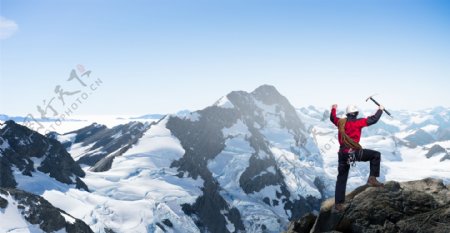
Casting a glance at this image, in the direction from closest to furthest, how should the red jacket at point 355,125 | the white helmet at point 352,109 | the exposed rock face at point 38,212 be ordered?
the red jacket at point 355,125 < the white helmet at point 352,109 < the exposed rock face at point 38,212

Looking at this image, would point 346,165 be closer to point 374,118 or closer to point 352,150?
point 352,150

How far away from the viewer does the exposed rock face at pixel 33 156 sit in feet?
526

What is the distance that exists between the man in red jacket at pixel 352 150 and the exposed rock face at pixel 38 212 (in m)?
108

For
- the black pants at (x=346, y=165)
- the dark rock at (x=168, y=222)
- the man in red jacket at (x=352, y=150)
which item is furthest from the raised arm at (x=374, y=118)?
the dark rock at (x=168, y=222)

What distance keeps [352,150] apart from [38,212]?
111259mm

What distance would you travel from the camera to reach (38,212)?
364 ft

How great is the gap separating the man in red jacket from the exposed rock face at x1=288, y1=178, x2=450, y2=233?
21.8 inches

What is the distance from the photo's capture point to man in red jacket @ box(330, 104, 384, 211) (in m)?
16.4

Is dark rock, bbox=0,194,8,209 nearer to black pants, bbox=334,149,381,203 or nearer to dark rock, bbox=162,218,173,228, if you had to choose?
dark rock, bbox=162,218,173,228

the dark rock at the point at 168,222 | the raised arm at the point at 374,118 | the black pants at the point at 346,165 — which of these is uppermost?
the raised arm at the point at 374,118

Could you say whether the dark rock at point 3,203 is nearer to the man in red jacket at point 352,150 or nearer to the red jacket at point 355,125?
the man in red jacket at point 352,150

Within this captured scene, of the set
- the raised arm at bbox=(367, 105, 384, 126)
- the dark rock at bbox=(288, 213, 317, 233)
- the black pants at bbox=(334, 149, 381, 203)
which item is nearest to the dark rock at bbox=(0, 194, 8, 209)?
the dark rock at bbox=(288, 213, 317, 233)

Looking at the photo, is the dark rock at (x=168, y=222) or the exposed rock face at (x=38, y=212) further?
the dark rock at (x=168, y=222)

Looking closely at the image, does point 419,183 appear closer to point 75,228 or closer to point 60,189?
point 75,228
